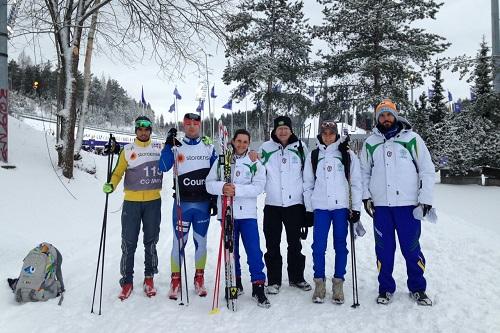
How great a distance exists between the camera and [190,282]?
507 centimetres

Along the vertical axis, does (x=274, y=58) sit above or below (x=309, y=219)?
above

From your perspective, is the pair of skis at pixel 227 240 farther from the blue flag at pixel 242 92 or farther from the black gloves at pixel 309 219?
the blue flag at pixel 242 92

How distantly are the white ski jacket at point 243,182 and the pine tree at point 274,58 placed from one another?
18.6 m

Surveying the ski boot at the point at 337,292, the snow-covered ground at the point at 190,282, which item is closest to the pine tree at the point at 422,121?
the snow-covered ground at the point at 190,282

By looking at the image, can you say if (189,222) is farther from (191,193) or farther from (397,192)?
(397,192)

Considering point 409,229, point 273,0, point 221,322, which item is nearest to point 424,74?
point 273,0

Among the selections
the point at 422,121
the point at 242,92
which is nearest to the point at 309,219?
the point at 242,92

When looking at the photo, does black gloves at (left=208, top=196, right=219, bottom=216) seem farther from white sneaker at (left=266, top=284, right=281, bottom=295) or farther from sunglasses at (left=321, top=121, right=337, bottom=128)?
sunglasses at (left=321, top=121, right=337, bottom=128)

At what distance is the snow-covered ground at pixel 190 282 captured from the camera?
3.71 meters

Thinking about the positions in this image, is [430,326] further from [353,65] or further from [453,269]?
[353,65]

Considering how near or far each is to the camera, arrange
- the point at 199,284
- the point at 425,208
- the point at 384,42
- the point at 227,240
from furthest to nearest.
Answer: the point at 384,42, the point at 199,284, the point at 227,240, the point at 425,208

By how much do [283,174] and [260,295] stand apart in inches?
56.8

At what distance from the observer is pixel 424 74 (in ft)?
61.2

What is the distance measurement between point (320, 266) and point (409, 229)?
1.08 m
